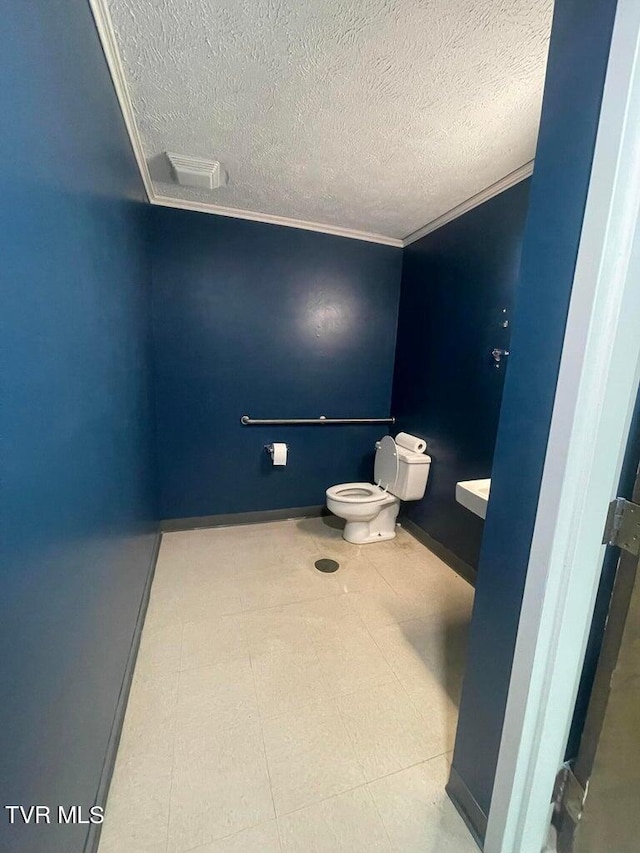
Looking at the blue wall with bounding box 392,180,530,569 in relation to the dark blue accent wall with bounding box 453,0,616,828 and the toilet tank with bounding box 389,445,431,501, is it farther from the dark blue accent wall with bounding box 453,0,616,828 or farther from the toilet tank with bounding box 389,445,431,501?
the dark blue accent wall with bounding box 453,0,616,828

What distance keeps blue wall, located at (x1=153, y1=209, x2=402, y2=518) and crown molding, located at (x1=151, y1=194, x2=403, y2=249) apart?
0.14ft

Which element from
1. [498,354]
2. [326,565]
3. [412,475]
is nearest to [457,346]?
[498,354]

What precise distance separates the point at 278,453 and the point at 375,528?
3.09 ft

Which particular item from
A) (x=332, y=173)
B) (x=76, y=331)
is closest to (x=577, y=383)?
(x=76, y=331)

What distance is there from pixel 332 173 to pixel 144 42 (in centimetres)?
97

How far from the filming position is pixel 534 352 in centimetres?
78

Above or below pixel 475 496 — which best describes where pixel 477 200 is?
above

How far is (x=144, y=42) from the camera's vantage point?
3.60 feet

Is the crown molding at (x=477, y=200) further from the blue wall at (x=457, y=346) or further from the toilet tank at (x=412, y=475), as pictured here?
the toilet tank at (x=412, y=475)

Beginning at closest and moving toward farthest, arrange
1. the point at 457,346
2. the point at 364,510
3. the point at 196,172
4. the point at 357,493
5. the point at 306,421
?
the point at 196,172
the point at 457,346
the point at 364,510
the point at 357,493
the point at 306,421

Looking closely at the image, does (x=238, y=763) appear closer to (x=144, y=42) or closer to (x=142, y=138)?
(x=144, y=42)

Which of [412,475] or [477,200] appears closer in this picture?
[477,200]

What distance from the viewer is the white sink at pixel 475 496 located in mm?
1357

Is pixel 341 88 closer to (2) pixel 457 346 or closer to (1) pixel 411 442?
(2) pixel 457 346
